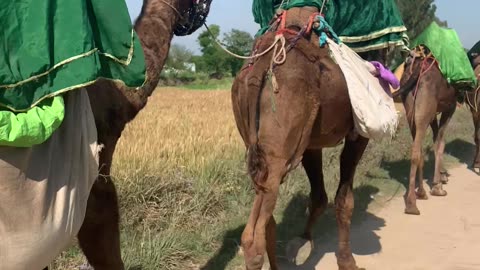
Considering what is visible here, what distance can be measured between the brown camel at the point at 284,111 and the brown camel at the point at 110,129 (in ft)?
2.55

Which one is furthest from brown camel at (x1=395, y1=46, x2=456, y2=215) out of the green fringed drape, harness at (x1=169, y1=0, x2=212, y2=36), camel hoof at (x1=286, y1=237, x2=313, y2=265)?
the green fringed drape

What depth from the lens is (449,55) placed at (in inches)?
320

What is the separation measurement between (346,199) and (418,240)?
62.3 inches

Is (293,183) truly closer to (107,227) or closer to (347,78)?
(347,78)

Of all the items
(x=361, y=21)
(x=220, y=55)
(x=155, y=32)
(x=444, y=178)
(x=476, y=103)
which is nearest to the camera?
(x=155, y=32)

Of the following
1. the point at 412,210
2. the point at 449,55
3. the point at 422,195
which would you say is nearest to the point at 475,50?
the point at 449,55

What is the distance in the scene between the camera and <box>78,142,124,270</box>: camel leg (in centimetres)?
284

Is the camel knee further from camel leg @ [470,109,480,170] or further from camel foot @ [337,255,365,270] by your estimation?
camel foot @ [337,255,365,270]

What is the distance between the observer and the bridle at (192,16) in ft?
10.9

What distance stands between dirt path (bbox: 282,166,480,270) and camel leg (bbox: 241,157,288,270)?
1.80m

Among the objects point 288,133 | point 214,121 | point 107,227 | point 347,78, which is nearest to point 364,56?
point 347,78

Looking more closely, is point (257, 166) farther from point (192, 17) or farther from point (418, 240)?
point (418, 240)

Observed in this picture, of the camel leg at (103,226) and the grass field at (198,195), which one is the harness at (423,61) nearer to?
the grass field at (198,195)

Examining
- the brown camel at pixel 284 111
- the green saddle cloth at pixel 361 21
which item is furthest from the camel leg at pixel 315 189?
the green saddle cloth at pixel 361 21
